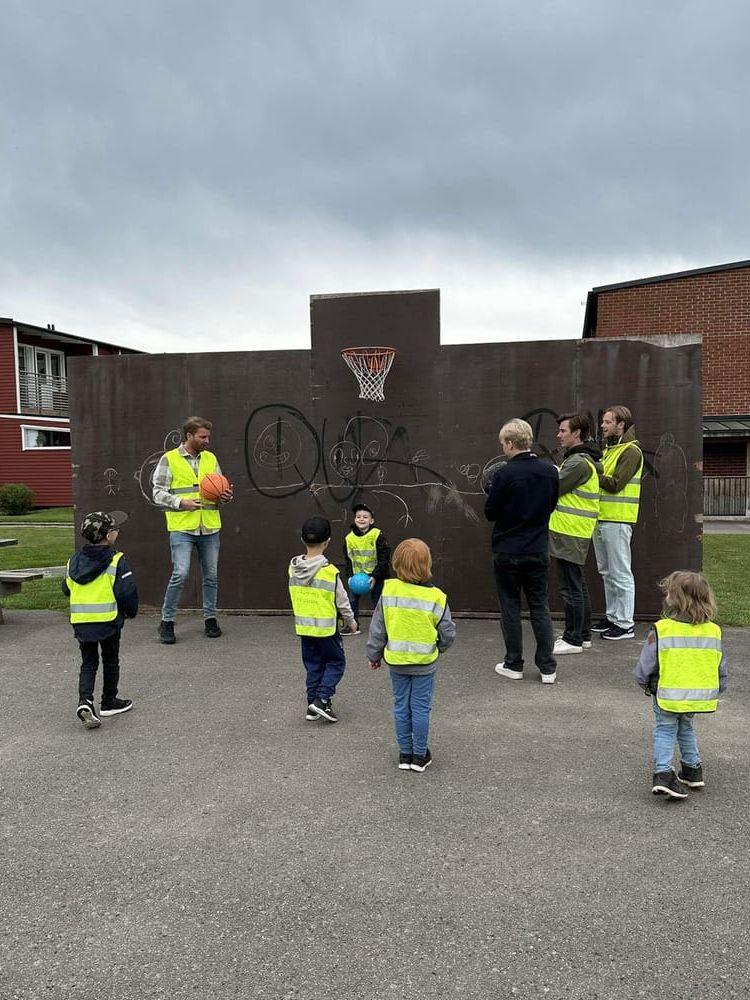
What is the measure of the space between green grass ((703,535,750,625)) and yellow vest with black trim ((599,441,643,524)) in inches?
64.8

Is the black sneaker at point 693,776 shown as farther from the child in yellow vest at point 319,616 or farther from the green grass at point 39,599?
the green grass at point 39,599

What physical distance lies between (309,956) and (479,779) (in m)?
1.57

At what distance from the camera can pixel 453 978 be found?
2385 millimetres

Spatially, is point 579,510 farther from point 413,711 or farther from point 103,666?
point 103,666

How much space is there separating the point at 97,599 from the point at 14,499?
27.2 meters

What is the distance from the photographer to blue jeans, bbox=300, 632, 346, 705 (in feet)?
15.7

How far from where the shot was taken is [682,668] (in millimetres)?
3650

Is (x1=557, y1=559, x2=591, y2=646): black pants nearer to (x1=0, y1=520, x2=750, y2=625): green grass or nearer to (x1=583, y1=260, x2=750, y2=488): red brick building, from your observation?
(x1=0, y1=520, x2=750, y2=625): green grass

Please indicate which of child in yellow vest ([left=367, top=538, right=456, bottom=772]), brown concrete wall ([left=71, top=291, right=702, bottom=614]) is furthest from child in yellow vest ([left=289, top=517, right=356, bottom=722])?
brown concrete wall ([left=71, top=291, right=702, bottom=614])

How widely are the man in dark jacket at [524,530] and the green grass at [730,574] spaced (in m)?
2.75

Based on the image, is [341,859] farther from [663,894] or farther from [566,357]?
[566,357]

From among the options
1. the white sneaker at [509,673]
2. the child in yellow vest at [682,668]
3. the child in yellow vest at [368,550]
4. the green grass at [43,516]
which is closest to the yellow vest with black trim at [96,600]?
the child in yellow vest at [368,550]

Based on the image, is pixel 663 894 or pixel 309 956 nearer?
pixel 309 956

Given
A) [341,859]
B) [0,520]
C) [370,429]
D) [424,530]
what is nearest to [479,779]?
[341,859]
